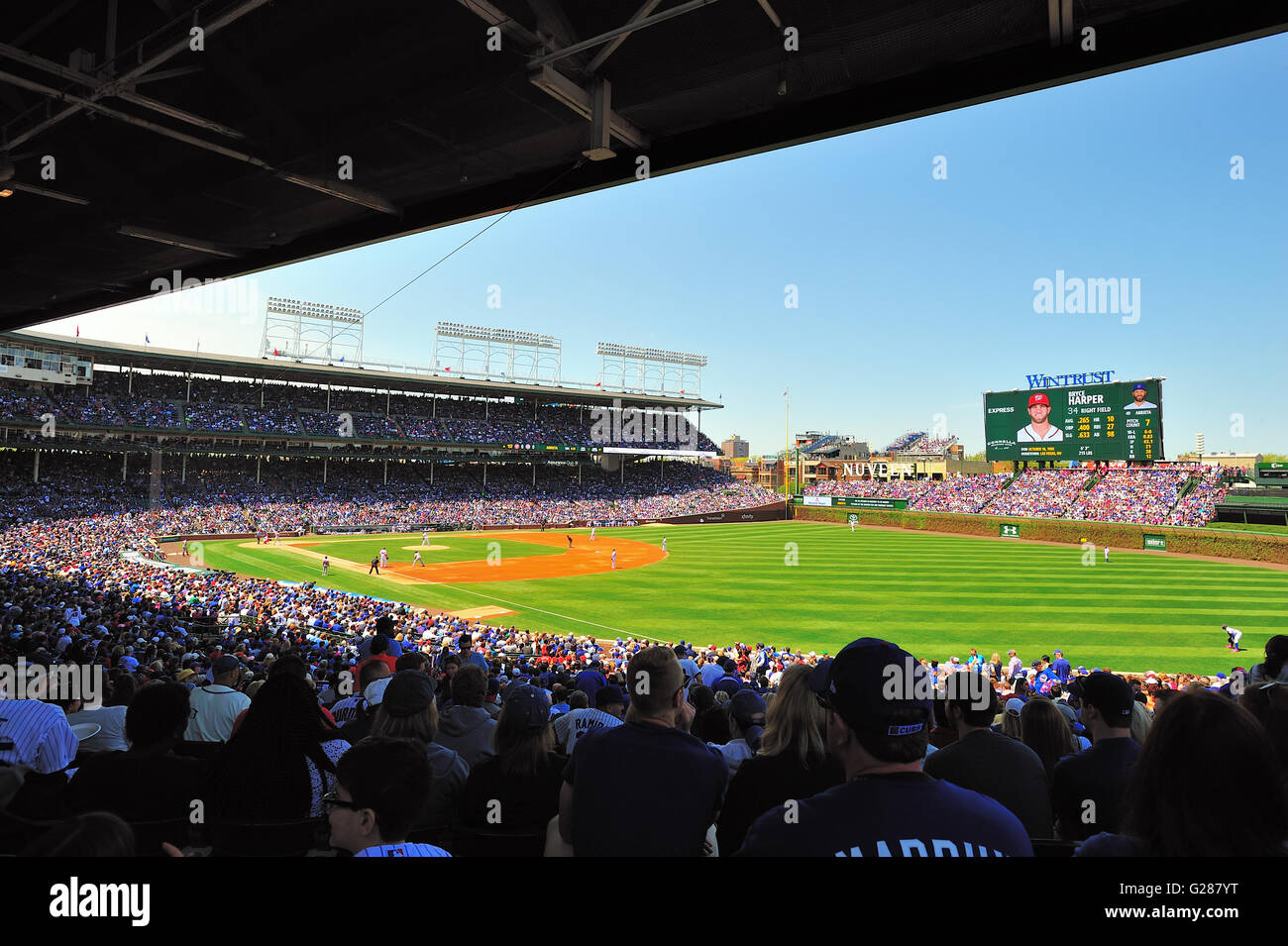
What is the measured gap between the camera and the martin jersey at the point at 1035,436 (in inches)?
2283

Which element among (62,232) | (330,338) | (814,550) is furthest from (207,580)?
(330,338)

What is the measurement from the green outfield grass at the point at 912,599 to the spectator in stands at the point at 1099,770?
17.3 metres

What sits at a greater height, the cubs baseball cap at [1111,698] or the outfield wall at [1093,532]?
the cubs baseball cap at [1111,698]

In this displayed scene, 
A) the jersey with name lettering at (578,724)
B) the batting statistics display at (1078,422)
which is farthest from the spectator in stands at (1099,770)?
the batting statistics display at (1078,422)

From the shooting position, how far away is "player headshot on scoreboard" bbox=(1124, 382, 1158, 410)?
54.1m

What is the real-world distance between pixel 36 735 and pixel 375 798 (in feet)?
10.1

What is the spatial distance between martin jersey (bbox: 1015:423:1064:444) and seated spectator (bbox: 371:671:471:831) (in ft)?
214

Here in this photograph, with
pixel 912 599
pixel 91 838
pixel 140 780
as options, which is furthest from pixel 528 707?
pixel 912 599

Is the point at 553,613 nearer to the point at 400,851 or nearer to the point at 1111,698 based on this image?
the point at 1111,698

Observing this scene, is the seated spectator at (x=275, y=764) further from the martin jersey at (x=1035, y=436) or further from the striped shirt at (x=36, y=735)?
the martin jersey at (x=1035, y=436)

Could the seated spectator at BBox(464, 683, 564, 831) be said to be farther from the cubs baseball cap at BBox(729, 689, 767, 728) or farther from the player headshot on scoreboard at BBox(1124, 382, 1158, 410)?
the player headshot on scoreboard at BBox(1124, 382, 1158, 410)

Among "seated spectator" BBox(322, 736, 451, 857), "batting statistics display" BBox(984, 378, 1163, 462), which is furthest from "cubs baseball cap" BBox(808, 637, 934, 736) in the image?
"batting statistics display" BBox(984, 378, 1163, 462)
